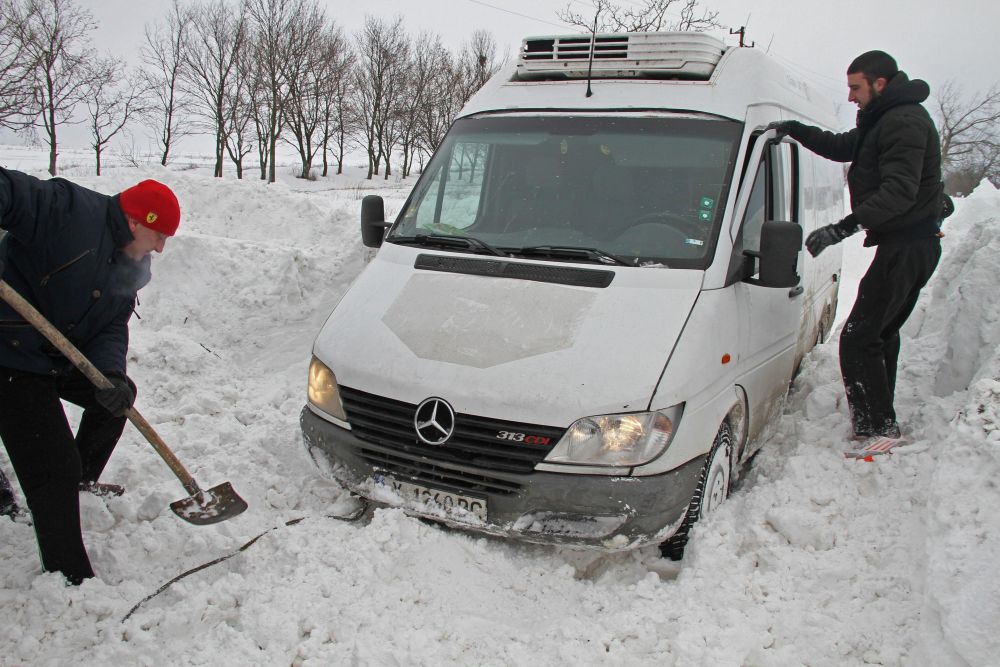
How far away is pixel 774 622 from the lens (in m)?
2.78

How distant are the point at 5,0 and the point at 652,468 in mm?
28715

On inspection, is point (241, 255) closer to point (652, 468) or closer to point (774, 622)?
point (652, 468)

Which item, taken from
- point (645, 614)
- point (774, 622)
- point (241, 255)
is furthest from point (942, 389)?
point (241, 255)

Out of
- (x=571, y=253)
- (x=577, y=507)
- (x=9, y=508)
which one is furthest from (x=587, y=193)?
(x=9, y=508)

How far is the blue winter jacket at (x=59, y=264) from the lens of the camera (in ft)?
9.48

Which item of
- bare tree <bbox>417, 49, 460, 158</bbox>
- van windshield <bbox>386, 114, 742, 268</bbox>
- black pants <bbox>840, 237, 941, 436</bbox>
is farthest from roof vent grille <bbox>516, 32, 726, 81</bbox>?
bare tree <bbox>417, 49, 460, 158</bbox>

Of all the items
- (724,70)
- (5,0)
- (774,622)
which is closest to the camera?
(774,622)

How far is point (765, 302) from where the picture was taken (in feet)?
13.3

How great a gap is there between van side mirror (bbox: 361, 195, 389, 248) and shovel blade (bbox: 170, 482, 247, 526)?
180cm

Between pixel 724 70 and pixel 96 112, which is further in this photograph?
pixel 96 112

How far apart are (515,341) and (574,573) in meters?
1.08

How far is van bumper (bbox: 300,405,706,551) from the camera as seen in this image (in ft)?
9.78

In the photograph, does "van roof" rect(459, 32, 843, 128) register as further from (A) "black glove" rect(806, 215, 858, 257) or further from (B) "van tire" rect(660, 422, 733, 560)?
(B) "van tire" rect(660, 422, 733, 560)

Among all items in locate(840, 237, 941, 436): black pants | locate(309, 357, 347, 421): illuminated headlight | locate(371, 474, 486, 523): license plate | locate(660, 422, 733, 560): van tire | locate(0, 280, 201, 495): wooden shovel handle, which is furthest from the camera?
locate(840, 237, 941, 436): black pants
